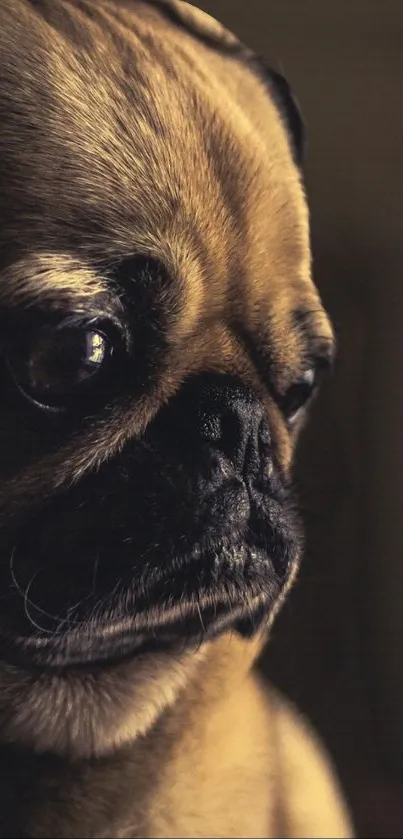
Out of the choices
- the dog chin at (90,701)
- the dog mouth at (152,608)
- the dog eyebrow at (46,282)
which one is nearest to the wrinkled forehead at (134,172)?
the dog eyebrow at (46,282)

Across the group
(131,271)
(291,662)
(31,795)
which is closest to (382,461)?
(291,662)

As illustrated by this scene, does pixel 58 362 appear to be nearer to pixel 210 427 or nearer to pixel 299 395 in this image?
pixel 210 427

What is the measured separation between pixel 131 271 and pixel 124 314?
31mm

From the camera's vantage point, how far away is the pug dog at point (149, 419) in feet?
2.00

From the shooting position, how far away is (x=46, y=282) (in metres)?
0.59

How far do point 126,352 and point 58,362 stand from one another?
52mm

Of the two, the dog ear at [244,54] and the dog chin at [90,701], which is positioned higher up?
the dog ear at [244,54]

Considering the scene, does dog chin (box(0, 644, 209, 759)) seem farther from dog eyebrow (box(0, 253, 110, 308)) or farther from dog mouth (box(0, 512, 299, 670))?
dog eyebrow (box(0, 253, 110, 308))

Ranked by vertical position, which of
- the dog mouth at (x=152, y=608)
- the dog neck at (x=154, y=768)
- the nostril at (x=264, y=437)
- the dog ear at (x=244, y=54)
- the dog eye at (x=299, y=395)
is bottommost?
the dog neck at (x=154, y=768)

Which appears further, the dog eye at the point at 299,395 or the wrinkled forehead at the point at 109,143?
the dog eye at the point at 299,395

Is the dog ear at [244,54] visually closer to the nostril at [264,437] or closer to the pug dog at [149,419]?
the pug dog at [149,419]

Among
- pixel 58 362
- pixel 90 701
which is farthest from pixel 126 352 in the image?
pixel 90 701

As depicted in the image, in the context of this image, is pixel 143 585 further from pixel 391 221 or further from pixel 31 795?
pixel 391 221

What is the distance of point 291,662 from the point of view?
76cm
